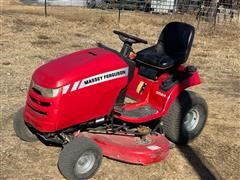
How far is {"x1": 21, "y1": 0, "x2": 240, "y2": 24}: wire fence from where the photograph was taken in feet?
50.3

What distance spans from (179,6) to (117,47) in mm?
6170

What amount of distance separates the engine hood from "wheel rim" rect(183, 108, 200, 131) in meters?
1.34

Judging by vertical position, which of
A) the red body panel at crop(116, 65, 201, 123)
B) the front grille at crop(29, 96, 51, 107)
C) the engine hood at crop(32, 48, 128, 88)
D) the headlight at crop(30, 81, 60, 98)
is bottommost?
the red body panel at crop(116, 65, 201, 123)

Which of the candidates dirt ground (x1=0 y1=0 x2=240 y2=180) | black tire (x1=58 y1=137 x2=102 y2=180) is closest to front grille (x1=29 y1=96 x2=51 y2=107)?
black tire (x1=58 y1=137 x2=102 y2=180)

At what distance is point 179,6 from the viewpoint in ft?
53.7

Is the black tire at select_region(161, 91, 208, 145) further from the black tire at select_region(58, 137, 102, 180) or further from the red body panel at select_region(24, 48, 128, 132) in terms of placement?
the black tire at select_region(58, 137, 102, 180)

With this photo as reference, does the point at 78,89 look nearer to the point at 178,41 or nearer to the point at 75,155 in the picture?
the point at 75,155

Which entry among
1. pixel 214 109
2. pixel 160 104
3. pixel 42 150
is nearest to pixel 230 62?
pixel 214 109

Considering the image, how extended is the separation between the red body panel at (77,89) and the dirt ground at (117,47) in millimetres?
654

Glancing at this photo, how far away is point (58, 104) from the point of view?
14.7 feet

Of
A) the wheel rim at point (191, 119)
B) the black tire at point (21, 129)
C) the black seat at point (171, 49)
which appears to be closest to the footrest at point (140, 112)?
the black seat at point (171, 49)

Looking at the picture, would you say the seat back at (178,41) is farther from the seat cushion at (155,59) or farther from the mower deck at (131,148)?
the mower deck at (131,148)

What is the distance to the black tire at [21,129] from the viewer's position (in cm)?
534

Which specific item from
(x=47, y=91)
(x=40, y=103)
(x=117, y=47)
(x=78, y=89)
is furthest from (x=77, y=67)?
(x=117, y=47)
